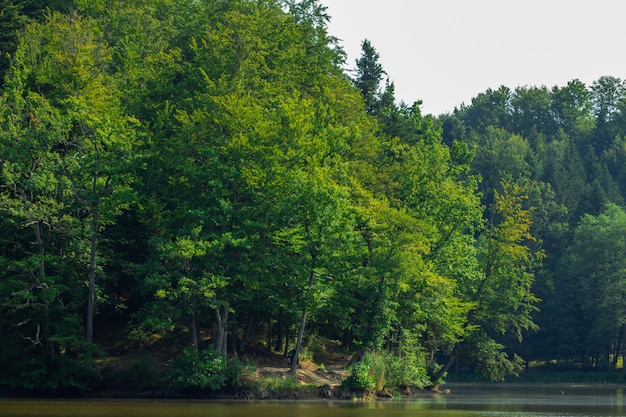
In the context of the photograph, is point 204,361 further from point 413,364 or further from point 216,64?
point 216,64

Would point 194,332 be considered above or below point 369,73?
below

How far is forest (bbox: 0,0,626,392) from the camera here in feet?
161

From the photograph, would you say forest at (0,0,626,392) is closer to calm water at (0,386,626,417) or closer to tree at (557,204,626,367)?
calm water at (0,386,626,417)

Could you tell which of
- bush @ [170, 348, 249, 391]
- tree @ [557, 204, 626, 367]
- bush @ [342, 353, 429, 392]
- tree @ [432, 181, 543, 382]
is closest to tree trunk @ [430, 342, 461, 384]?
tree @ [432, 181, 543, 382]


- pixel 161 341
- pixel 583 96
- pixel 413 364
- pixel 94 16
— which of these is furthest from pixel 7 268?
pixel 583 96

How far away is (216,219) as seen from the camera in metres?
51.5

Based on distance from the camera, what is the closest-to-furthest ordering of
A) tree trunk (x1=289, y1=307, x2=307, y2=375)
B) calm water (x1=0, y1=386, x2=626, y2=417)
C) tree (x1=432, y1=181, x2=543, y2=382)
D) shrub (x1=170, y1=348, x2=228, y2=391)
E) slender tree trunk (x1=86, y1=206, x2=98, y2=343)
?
calm water (x1=0, y1=386, x2=626, y2=417) → shrub (x1=170, y1=348, x2=228, y2=391) → slender tree trunk (x1=86, y1=206, x2=98, y2=343) → tree trunk (x1=289, y1=307, x2=307, y2=375) → tree (x1=432, y1=181, x2=543, y2=382)

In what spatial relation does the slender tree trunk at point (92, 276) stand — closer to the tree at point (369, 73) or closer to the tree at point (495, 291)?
the tree at point (495, 291)

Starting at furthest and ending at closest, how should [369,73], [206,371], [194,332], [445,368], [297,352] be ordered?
1. [369,73]
2. [445,368]
3. [297,352]
4. [194,332]
5. [206,371]

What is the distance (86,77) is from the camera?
5475 centimetres

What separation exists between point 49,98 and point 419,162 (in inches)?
960

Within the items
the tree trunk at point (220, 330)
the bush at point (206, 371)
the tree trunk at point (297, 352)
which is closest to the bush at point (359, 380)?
the tree trunk at point (297, 352)

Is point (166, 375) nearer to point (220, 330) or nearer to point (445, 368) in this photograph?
point (220, 330)

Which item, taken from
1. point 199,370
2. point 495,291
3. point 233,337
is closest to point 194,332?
point 199,370
